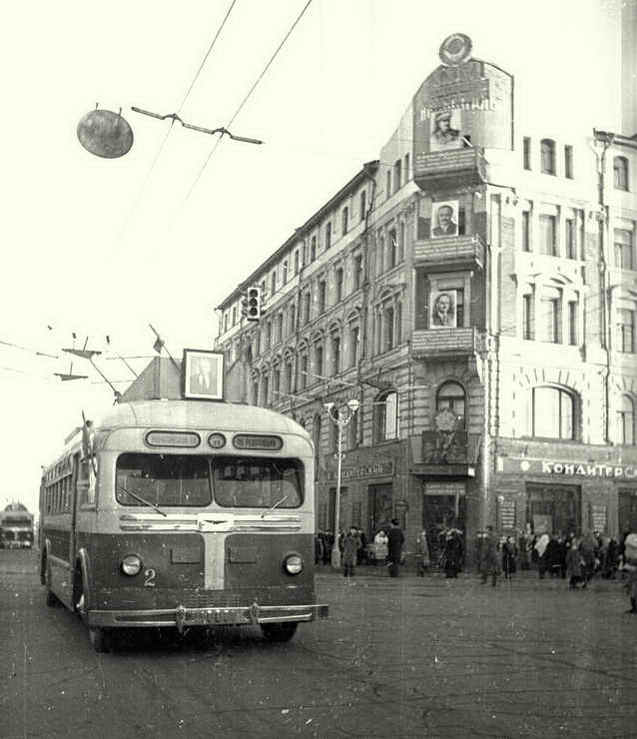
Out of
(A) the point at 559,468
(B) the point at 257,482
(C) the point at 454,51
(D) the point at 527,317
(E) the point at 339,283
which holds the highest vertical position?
(C) the point at 454,51

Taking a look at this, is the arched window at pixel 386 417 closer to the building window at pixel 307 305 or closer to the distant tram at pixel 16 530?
the building window at pixel 307 305

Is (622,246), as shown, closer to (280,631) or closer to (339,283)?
(339,283)

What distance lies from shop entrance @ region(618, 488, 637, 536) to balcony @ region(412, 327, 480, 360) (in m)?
8.03

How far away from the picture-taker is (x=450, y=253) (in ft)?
114

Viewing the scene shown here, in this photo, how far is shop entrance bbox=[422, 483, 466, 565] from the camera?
34.2 m

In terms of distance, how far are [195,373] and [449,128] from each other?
2572 cm

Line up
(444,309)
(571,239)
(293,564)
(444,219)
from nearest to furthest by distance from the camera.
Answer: (293,564)
(444,309)
(444,219)
(571,239)

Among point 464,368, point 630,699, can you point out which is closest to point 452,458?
point 464,368

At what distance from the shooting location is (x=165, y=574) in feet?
31.9

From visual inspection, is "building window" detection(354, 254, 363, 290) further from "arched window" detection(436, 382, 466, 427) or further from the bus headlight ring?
the bus headlight ring

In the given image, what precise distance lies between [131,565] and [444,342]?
25866mm

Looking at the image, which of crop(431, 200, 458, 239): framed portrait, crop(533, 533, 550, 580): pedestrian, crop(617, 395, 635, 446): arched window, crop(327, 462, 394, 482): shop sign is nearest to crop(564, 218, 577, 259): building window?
crop(431, 200, 458, 239): framed portrait

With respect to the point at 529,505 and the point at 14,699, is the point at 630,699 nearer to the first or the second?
the point at 14,699

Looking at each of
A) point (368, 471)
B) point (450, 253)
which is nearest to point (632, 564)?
point (450, 253)
